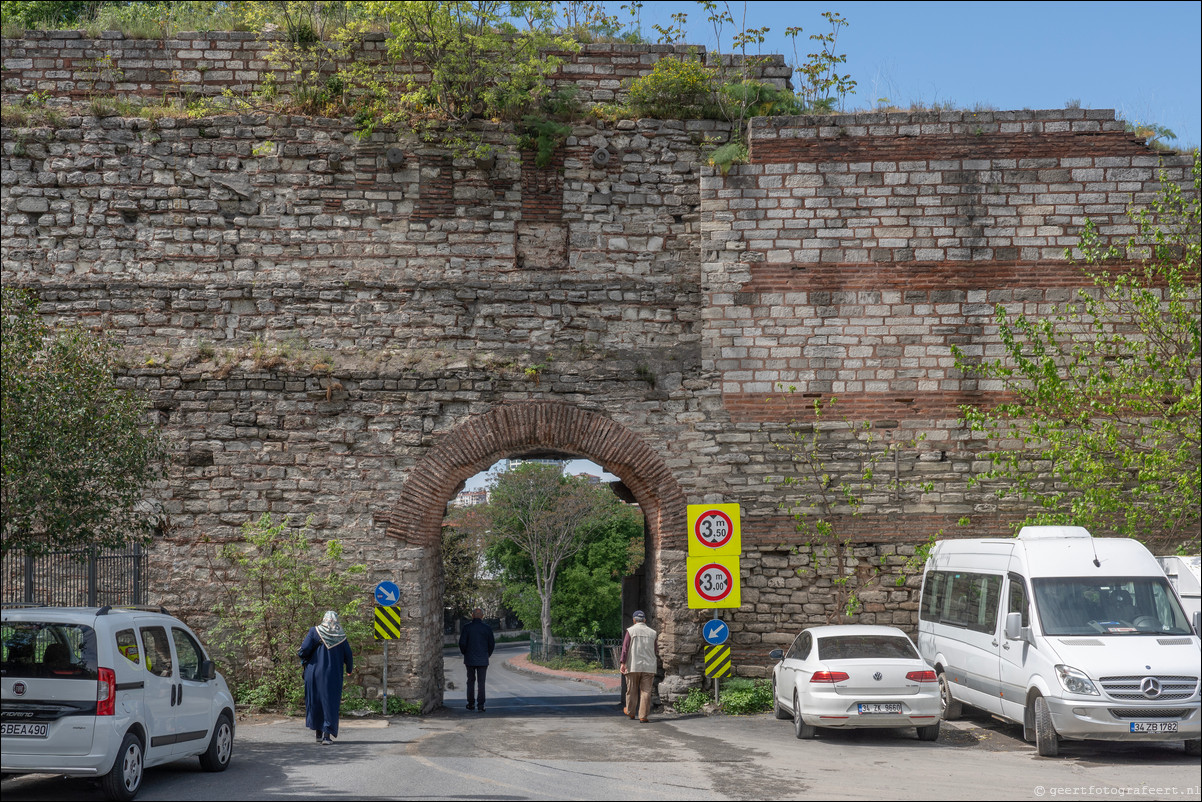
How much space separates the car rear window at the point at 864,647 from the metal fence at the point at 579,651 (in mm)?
26032

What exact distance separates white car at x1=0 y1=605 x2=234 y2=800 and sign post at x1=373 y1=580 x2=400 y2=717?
4442mm

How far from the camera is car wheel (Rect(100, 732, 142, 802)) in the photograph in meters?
7.84

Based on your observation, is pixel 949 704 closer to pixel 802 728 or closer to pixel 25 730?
pixel 802 728

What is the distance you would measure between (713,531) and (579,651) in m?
28.4

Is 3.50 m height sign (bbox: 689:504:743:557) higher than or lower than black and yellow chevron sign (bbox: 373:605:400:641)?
higher

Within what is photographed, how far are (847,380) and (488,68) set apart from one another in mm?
6642

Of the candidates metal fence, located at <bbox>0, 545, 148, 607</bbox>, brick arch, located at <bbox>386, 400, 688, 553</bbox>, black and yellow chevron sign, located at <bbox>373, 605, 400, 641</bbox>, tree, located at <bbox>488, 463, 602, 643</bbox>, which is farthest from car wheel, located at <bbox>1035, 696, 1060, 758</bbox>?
tree, located at <bbox>488, 463, 602, 643</bbox>

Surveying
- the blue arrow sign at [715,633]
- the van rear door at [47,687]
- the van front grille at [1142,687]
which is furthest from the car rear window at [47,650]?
the van front grille at [1142,687]

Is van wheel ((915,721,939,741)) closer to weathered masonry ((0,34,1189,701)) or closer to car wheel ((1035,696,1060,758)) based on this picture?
car wheel ((1035,696,1060,758))

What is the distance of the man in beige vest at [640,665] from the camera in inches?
514

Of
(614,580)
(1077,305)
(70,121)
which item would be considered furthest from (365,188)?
(614,580)

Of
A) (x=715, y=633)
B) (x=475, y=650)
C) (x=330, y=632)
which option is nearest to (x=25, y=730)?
(x=330, y=632)

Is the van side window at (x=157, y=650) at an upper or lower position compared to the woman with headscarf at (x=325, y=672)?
upper

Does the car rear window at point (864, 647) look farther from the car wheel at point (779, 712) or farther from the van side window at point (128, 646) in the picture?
the van side window at point (128, 646)
